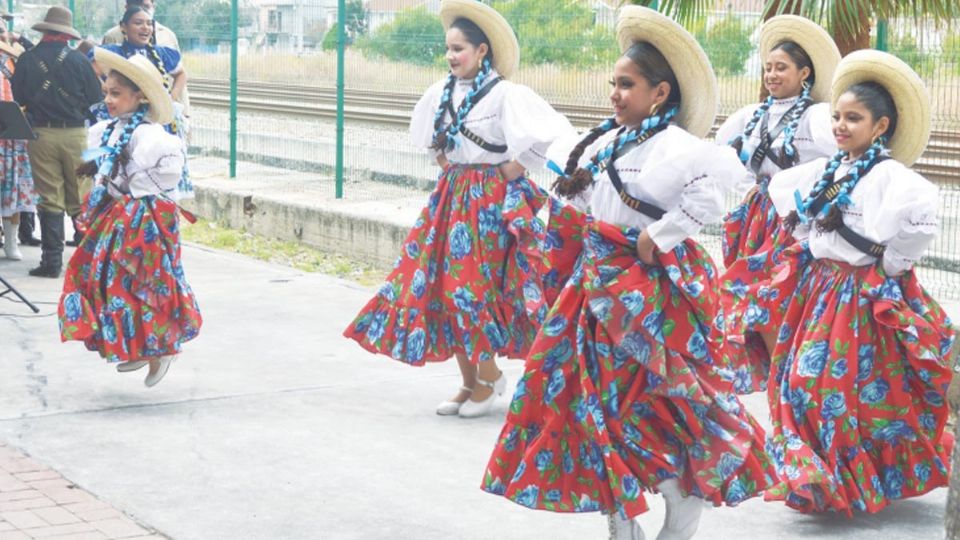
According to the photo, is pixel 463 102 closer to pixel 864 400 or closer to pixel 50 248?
pixel 864 400

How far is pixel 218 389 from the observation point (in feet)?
24.9

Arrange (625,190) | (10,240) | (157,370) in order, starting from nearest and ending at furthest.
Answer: (625,190)
(157,370)
(10,240)

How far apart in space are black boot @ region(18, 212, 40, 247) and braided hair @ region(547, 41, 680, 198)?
827 centimetres

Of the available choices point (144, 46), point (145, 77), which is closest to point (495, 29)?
point (145, 77)

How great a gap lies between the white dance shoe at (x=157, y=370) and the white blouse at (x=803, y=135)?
2.98 m

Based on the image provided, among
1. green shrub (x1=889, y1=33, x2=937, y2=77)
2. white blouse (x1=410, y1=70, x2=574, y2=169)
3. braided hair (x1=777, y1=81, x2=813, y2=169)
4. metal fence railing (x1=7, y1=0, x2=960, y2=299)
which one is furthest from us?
metal fence railing (x1=7, y1=0, x2=960, y2=299)

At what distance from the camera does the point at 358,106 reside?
12.8m

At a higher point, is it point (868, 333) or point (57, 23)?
point (57, 23)

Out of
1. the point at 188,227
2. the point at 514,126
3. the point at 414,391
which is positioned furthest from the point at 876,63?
the point at 188,227

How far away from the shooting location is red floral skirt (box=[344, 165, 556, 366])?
7023 millimetres

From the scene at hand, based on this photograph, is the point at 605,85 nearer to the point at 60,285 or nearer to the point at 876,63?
the point at 60,285

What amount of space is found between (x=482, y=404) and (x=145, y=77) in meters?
2.19

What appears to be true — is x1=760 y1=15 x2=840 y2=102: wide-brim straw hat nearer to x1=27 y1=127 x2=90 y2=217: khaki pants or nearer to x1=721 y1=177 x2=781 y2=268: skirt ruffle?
x1=721 y1=177 x2=781 y2=268: skirt ruffle

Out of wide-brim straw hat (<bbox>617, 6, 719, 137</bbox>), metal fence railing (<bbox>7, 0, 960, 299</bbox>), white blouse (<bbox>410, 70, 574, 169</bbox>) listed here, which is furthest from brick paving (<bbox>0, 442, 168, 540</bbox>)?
metal fence railing (<bbox>7, 0, 960, 299</bbox>)
